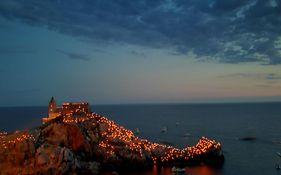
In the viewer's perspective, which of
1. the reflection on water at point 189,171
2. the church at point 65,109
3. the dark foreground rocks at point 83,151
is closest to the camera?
the dark foreground rocks at point 83,151

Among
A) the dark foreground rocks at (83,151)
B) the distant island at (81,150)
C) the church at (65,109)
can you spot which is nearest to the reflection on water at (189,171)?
the distant island at (81,150)

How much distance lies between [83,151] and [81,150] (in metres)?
0.42

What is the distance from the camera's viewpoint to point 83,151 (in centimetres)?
6034

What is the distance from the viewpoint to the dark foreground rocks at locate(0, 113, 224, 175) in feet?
174

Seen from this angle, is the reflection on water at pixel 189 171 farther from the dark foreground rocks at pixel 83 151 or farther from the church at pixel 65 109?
the church at pixel 65 109

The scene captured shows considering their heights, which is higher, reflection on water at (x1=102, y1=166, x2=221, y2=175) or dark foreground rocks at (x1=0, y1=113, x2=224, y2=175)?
dark foreground rocks at (x1=0, y1=113, x2=224, y2=175)

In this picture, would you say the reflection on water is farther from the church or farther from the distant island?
the church

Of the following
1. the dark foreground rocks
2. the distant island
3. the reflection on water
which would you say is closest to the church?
the distant island

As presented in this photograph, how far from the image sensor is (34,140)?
55281mm

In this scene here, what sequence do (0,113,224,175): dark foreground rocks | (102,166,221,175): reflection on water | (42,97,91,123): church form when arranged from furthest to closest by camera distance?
(42,97,91,123): church < (102,166,221,175): reflection on water < (0,113,224,175): dark foreground rocks

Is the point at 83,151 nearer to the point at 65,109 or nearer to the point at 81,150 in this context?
the point at 81,150

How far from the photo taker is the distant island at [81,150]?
174 ft

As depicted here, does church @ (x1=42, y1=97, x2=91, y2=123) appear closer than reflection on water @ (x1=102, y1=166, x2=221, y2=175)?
No

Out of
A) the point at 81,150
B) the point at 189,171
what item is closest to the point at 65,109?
the point at 81,150
